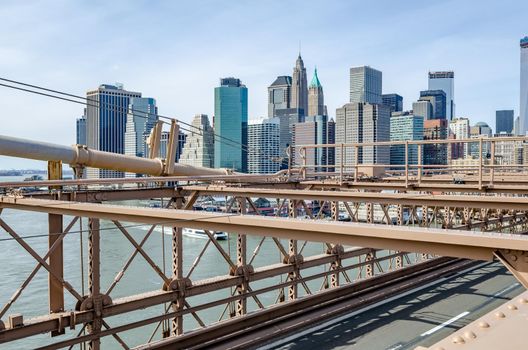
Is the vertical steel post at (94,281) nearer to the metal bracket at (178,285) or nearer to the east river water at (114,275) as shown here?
the metal bracket at (178,285)

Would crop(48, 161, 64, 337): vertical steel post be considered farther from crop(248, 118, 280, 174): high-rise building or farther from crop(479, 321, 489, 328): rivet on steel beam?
crop(248, 118, 280, 174): high-rise building

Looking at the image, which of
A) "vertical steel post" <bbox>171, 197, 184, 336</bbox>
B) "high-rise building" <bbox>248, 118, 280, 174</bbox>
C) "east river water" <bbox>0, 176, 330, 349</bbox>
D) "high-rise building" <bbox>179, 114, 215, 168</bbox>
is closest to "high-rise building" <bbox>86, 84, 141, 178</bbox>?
"high-rise building" <bbox>248, 118, 280, 174</bbox>

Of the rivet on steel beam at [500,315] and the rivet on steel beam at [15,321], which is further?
the rivet on steel beam at [15,321]

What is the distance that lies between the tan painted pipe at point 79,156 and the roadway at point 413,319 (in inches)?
198

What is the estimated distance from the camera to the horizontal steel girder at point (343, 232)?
3.49 meters

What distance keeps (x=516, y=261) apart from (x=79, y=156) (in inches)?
352

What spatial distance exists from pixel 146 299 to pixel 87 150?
12.9 feet

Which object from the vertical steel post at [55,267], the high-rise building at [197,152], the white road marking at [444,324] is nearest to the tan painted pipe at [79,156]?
the vertical steel post at [55,267]

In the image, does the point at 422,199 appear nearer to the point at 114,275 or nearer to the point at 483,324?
the point at 483,324

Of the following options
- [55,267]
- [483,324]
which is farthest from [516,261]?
[55,267]

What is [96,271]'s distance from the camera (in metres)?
7.97

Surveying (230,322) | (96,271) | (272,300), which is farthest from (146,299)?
(272,300)

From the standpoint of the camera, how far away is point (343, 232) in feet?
14.0

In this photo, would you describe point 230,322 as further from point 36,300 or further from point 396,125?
point 396,125
